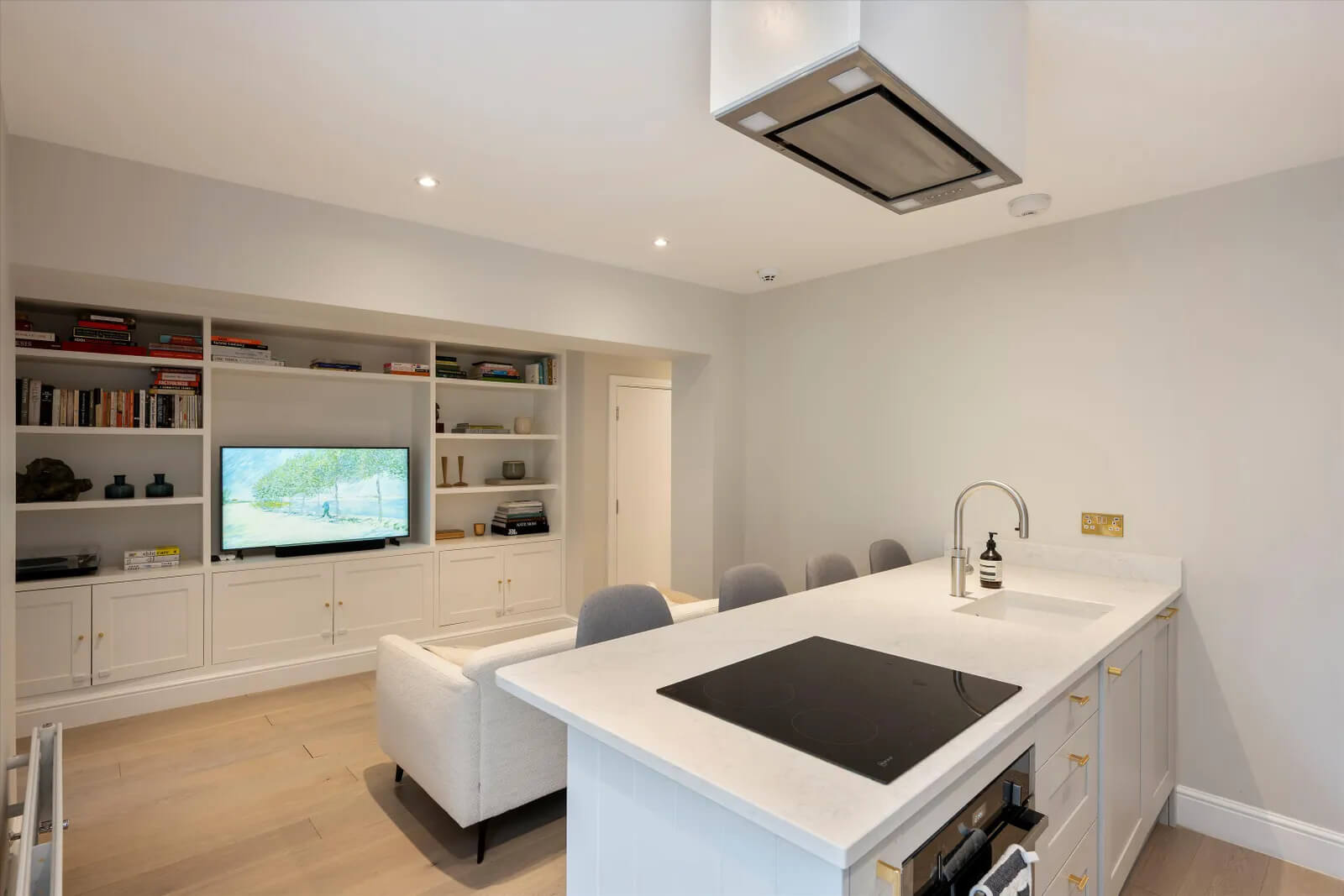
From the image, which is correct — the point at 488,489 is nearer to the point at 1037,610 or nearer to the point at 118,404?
the point at 118,404

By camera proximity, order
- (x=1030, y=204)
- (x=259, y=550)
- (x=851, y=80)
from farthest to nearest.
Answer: (x=259, y=550)
(x=1030, y=204)
(x=851, y=80)

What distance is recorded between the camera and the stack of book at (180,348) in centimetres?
358

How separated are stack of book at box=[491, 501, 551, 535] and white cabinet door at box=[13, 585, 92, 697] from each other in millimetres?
2354

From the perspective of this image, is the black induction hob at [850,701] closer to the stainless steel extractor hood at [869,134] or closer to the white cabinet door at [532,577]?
the stainless steel extractor hood at [869,134]

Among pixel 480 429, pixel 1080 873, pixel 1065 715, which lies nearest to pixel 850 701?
pixel 1065 715

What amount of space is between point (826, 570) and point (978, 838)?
1.73m

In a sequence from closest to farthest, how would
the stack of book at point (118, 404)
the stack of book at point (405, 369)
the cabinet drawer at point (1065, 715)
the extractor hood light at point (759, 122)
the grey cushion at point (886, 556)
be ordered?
1. the extractor hood light at point (759, 122)
2. the cabinet drawer at point (1065, 715)
3. the grey cushion at point (886, 556)
4. the stack of book at point (118, 404)
5. the stack of book at point (405, 369)

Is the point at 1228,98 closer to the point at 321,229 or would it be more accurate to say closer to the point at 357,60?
the point at 357,60

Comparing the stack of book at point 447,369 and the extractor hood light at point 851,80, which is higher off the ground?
the extractor hood light at point 851,80

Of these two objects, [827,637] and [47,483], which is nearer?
[827,637]

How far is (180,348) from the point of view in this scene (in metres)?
3.65

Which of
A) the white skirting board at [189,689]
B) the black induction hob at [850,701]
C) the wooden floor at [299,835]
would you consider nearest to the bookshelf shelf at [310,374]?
the white skirting board at [189,689]

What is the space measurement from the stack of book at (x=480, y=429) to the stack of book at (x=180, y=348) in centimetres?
159

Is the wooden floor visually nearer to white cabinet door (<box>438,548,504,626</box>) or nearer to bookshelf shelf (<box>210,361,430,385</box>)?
white cabinet door (<box>438,548,504,626</box>)
